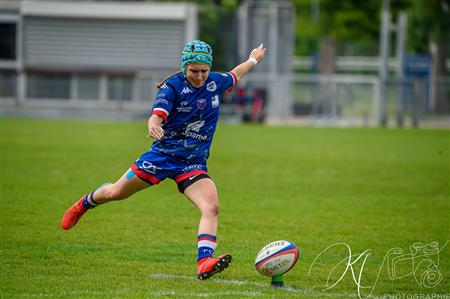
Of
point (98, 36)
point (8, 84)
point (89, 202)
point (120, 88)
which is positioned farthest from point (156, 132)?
point (98, 36)

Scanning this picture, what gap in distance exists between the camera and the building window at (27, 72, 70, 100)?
108 feet

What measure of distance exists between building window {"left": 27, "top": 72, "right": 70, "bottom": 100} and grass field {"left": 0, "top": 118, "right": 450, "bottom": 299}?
11051 millimetres

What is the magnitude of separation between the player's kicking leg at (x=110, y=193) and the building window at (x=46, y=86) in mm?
24677

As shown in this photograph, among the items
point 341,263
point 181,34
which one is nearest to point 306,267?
point 341,263

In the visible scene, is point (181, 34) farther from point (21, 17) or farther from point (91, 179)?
point (91, 179)

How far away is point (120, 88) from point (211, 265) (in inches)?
1028

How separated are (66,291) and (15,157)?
11220 millimetres

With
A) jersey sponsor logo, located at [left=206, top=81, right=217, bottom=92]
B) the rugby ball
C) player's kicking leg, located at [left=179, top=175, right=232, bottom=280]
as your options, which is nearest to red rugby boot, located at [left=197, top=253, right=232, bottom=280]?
player's kicking leg, located at [left=179, top=175, right=232, bottom=280]

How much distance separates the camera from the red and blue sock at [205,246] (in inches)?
291

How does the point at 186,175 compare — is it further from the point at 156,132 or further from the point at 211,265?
the point at 211,265

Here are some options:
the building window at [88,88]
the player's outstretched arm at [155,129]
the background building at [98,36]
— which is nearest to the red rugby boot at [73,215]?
the player's outstretched arm at [155,129]

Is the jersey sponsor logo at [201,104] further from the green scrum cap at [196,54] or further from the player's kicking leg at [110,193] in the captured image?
the player's kicking leg at [110,193]

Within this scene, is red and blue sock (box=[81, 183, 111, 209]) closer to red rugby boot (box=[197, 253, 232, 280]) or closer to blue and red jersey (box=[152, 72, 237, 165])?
blue and red jersey (box=[152, 72, 237, 165])

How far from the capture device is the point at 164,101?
7.59m
